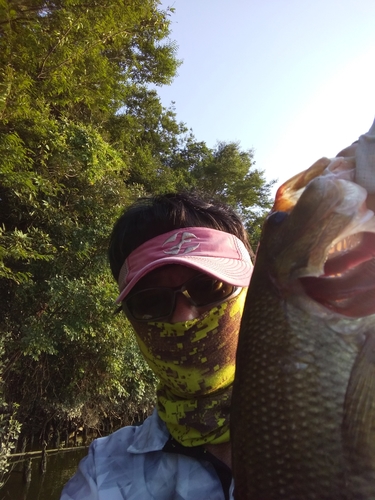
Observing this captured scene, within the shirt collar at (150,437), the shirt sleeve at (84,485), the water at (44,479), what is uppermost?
the shirt collar at (150,437)

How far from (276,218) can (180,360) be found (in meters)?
0.88

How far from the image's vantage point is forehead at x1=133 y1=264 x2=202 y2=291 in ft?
5.21

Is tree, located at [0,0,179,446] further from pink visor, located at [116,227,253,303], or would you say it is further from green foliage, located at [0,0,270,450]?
pink visor, located at [116,227,253,303]

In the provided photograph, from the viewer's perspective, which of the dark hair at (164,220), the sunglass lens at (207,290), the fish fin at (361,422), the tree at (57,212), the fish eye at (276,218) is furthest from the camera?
the tree at (57,212)

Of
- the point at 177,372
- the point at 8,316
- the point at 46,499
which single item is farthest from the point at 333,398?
the point at 46,499

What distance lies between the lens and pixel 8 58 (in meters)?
6.25

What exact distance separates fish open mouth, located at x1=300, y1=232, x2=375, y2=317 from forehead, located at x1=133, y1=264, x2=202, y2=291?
718mm

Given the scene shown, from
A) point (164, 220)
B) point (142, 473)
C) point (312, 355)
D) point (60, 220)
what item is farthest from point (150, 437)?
point (60, 220)

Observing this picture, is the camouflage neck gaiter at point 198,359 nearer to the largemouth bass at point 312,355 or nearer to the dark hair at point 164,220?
the dark hair at point 164,220

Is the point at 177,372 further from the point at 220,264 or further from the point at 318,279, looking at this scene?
the point at 318,279

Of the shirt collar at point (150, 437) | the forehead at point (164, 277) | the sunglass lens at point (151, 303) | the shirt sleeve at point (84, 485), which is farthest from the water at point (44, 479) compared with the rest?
the forehead at point (164, 277)

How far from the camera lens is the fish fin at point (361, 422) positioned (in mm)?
763

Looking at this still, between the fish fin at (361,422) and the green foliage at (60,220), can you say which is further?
the green foliage at (60,220)

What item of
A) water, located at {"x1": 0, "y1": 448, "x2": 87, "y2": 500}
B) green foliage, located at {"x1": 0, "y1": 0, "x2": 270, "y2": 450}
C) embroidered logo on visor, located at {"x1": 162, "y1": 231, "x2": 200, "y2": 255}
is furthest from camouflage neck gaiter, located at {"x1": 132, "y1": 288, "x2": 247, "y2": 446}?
water, located at {"x1": 0, "y1": 448, "x2": 87, "y2": 500}
